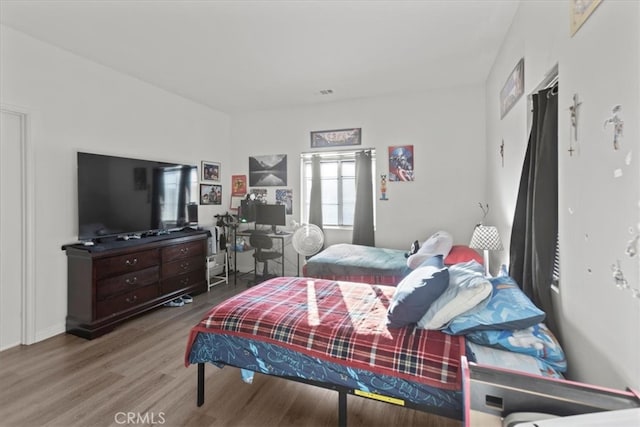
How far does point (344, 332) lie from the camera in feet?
5.51

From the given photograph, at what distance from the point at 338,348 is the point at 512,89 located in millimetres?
2511

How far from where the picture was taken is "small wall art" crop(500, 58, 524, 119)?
2311 millimetres

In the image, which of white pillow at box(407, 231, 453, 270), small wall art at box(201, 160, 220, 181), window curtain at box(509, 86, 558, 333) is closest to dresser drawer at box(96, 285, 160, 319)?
small wall art at box(201, 160, 220, 181)

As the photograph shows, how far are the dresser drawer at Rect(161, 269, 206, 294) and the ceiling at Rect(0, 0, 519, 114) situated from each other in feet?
8.09

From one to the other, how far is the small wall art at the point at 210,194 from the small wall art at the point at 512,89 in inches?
160

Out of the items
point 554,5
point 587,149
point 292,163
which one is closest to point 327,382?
point 587,149

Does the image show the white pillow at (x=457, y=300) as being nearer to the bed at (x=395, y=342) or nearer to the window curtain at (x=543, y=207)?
the bed at (x=395, y=342)

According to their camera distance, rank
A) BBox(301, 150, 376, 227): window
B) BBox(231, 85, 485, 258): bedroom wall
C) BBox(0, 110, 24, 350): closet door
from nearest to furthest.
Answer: BBox(0, 110, 24, 350): closet door
BBox(231, 85, 485, 258): bedroom wall
BBox(301, 150, 376, 227): window

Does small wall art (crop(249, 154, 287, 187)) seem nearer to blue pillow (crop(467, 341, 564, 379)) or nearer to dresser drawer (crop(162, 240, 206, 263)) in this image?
dresser drawer (crop(162, 240, 206, 263))

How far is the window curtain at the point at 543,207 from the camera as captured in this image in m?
1.62

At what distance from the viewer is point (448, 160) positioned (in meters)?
4.15

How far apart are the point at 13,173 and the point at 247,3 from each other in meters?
2.53

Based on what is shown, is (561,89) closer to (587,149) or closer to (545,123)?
(545,123)

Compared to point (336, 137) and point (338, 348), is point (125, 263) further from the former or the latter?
point (336, 137)
